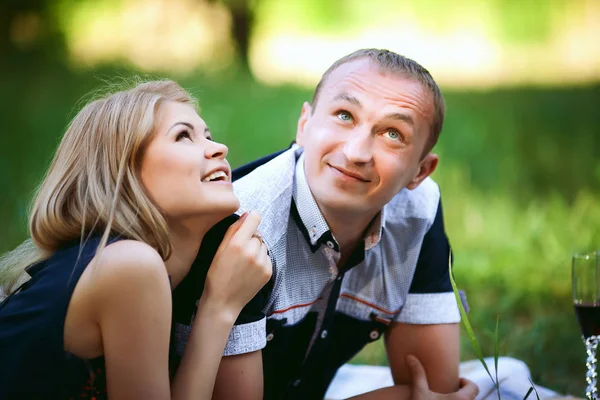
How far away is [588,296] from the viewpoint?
2373 millimetres

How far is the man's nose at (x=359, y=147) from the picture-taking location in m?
2.27

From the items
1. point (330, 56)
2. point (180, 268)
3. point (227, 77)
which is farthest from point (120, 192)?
point (330, 56)

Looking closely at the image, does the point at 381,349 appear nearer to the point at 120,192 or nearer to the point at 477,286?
the point at 477,286

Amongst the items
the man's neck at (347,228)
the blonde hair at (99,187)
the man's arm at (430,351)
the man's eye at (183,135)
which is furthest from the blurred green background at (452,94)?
the man's neck at (347,228)

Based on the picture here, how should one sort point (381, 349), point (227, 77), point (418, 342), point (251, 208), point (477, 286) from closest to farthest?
1. point (251, 208)
2. point (418, 342)
3. point (381, 349)
4. point (477, 286)
5. point (227, 77)

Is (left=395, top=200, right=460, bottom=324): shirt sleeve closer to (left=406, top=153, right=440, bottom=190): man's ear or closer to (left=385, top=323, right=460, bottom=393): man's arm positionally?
(left=385, top=323, right=460, bottom=393): man's arm

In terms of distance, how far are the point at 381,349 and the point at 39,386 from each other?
221 centimetres

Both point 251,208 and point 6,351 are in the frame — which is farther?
point 251,208

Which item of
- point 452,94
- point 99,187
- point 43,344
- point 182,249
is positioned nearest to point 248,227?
point 182,249

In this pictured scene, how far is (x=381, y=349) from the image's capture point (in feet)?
12.4

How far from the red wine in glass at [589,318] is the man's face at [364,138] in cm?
66

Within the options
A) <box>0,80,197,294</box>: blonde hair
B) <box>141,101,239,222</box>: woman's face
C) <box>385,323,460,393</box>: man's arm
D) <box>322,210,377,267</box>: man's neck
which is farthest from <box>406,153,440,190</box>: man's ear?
<box>0,80,197,294</box>: blonde hair

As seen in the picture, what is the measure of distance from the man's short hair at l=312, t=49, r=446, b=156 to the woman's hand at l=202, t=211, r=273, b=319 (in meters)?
0.62

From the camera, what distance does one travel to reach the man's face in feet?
7.56
